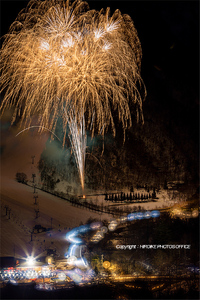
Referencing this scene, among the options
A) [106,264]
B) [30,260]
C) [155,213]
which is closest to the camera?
[30,260]

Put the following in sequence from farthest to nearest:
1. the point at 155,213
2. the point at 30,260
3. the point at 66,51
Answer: the point at 155,213, the point at 30,260, the point at 66,51

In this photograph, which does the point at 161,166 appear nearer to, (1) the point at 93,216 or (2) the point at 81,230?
(1) the point at 93,216

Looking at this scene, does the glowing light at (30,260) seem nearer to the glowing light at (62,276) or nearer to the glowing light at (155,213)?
the glowing light at (62,276)

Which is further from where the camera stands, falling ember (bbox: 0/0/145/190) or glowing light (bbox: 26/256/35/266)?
glowing light (bbox: 26/256/35/266)

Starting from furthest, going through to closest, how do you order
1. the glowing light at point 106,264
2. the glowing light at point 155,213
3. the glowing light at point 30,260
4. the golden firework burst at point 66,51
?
1. the glowing light at point 155,213
2. the glowing light at point 106,264
3. the glowing light at point 30,260
4. the golden firework burst at point 66,51

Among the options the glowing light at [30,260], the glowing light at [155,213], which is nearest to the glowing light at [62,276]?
the glowing light at [30,260]

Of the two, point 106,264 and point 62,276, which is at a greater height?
point 106,264

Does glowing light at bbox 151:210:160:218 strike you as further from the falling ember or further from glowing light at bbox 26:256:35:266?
the falling ember

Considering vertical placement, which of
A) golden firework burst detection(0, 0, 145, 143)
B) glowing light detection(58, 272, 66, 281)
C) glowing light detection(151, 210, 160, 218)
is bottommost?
glowing light detection(58, 272, 66, 281)

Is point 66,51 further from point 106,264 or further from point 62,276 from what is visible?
point 106,264

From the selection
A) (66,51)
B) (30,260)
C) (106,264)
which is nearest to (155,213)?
(106,264)

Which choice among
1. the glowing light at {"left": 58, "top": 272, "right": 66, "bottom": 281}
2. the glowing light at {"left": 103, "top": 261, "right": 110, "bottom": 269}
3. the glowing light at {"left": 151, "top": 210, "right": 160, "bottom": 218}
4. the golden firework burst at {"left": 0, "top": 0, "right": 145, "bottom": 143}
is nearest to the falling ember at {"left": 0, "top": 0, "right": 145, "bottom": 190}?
the golden firework burst at {"left": 0, "top": 0, "right": 145, "bottom": 143}
